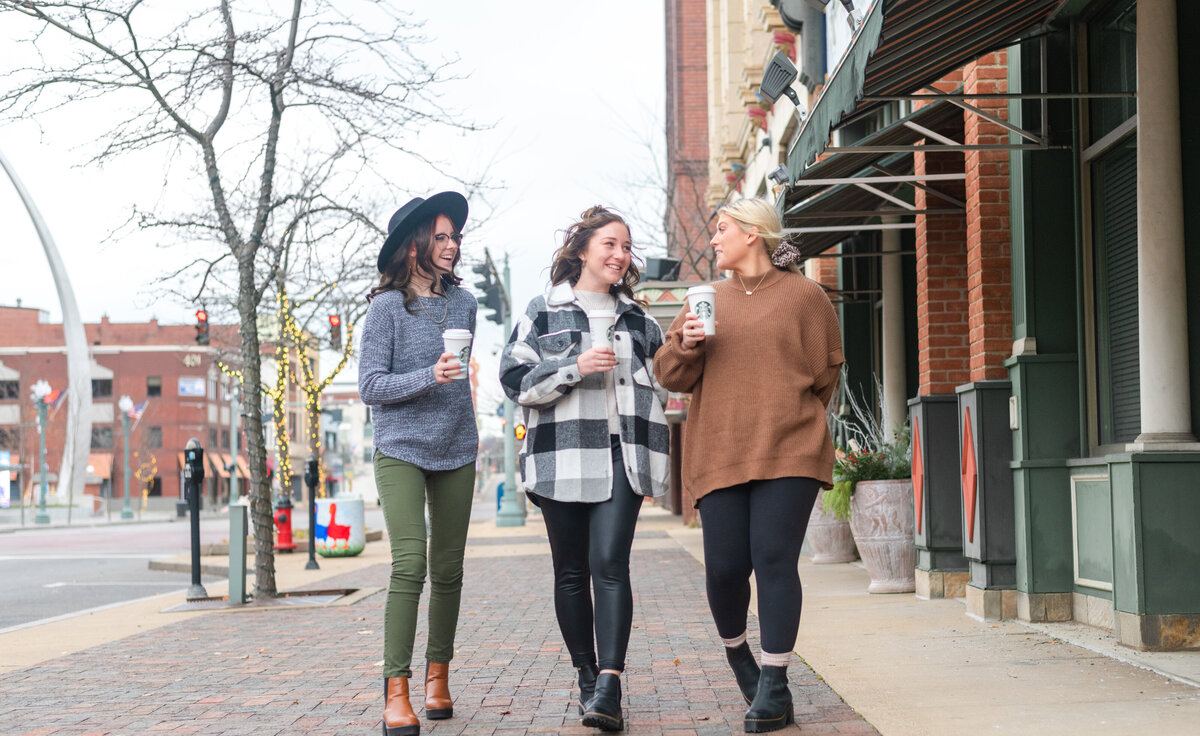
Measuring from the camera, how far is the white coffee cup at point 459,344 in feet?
15.4

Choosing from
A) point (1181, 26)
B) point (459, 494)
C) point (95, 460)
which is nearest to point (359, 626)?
point (459, 494)

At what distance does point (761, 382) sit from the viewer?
4.76m

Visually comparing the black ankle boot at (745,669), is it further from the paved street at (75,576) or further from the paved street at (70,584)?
the paved street at (75,576)

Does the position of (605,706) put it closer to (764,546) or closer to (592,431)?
(764,546)

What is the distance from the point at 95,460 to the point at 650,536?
72102 millimetres

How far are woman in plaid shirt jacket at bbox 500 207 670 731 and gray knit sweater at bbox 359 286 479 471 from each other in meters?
0.30

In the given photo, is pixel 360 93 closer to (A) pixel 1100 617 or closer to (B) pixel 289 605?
(B) pixel 289 605

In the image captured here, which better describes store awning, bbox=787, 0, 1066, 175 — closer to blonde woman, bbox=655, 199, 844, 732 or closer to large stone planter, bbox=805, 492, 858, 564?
blonde woman, bbox=655, 199, 844, 732

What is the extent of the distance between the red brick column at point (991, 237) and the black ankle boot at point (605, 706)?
4.25 m

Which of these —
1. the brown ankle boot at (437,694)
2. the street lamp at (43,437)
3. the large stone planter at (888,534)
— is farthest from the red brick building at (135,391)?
the brown ankle boot at (437,694)

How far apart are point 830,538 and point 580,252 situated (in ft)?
27.6

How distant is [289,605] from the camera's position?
37.1 feet

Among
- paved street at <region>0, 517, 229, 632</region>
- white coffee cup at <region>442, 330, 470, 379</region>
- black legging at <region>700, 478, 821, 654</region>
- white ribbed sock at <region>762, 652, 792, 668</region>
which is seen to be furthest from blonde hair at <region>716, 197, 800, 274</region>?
paved street at <region>0, 517, 229, 632</region>

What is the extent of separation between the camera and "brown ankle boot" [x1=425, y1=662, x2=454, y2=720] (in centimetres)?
530
